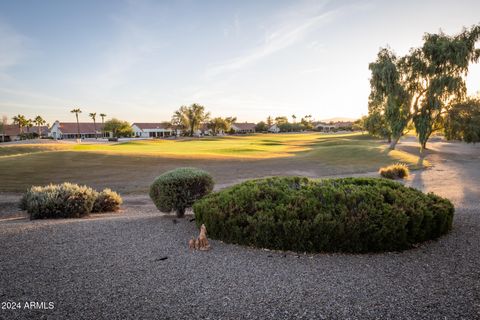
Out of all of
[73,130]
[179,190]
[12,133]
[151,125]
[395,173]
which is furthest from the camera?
[151,125]

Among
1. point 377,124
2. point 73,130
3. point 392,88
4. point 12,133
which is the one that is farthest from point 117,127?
point 392,88

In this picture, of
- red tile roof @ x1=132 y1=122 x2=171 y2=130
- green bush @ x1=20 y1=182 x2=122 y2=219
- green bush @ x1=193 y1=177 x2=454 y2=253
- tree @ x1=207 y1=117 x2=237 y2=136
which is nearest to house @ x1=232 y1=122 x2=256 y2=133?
tree @ x1=207 y1=117 x2=237 y2=136

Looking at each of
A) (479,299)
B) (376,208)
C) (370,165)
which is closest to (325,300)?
(479,299)

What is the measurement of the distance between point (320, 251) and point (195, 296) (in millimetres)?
2912

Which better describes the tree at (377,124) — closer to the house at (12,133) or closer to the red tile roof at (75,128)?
the red tile roof at (75,128)

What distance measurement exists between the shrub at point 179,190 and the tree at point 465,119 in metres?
35.4

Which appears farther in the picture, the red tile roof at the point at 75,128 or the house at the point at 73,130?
the red tile roof at the point at 75,128

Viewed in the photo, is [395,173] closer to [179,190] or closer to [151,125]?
[179,190]

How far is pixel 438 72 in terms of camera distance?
3225cm

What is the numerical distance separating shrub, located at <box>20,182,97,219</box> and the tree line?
33.4m

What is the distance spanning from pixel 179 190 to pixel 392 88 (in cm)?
3250

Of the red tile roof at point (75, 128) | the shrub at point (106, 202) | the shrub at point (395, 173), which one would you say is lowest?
the shrub at point (395, 173)

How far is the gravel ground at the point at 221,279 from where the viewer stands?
13.1ft

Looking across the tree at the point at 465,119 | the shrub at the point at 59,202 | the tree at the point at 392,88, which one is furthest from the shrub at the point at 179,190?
the tree at the point at 465,119
